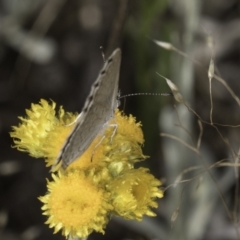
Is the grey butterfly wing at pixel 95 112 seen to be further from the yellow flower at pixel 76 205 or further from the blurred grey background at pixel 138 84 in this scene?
the blurred grey background at pixel 138 84

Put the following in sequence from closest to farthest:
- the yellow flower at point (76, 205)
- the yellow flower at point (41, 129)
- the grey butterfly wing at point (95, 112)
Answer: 1. the grey butterfly wing at point (95, 112)
2. the yellow flower at point (76, 205)
3. the yellow flower at point (41, 129)

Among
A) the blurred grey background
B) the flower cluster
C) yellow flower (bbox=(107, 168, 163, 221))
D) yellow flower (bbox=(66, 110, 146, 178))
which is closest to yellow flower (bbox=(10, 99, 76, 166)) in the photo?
the flower cluster

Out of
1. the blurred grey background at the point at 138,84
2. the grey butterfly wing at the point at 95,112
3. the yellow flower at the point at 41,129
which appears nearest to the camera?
the grey butterfly wing at the point at 95,112

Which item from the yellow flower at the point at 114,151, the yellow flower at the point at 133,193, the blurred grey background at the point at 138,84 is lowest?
the blurred grey background at the point at 138,84

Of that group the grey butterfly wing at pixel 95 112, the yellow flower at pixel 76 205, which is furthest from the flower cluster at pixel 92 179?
the grey butterfly wing at pixel 95 112

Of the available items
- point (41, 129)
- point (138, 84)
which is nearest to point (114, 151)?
point (41, 129)

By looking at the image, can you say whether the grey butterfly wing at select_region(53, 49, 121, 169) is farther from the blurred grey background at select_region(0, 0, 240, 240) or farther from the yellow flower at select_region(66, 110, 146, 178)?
the blurred grey background at select_region(0, 0, 240, 240)

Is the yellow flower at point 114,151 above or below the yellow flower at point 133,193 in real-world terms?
above
